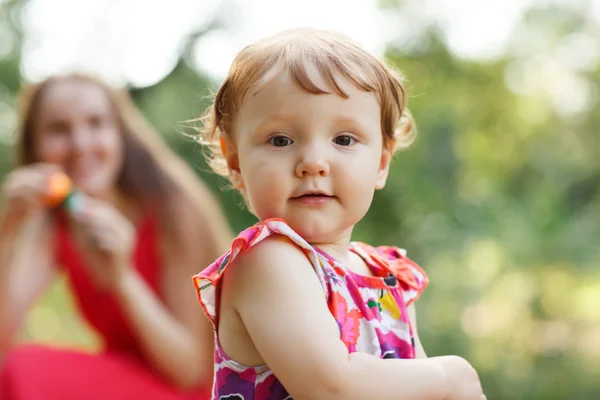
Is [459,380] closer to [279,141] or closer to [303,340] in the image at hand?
[303,340]

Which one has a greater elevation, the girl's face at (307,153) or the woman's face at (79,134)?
the woman's face at (79,134)

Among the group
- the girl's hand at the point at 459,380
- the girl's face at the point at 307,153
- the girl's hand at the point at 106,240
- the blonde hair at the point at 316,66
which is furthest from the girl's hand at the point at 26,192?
the girl's hand at the point at 459,380

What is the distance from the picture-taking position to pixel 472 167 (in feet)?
16.9

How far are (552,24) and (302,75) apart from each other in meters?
6.75

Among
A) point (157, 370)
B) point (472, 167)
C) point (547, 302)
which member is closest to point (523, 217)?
point (547, 302)

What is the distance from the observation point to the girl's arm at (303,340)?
84cm

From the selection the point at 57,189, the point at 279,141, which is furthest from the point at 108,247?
the point at 279,141

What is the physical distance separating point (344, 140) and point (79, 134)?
5.83 ft

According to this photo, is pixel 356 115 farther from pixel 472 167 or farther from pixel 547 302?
pixel 472 167

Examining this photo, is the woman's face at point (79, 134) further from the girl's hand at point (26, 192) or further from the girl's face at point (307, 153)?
the girl's face at point (307, 153)

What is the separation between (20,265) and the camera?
2666 millimetres

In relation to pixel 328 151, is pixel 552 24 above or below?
above

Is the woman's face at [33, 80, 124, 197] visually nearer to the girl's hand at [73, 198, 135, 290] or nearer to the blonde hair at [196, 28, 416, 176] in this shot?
the girl's hand at [73, 198, 135, 290]

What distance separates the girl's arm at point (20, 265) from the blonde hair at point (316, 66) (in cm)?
174
